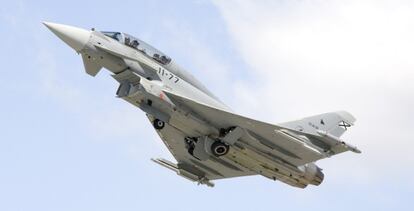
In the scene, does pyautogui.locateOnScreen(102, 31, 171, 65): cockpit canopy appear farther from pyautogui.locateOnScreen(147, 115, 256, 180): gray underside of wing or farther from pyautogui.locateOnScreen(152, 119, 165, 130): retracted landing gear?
pyautogui.locateOnScreen(147, 115, 256, 180): gray underside of wing

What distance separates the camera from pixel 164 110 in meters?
28.9

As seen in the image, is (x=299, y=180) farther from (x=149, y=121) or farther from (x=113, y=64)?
(x=113, y=64)

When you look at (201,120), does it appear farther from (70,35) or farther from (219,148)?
(70,35)

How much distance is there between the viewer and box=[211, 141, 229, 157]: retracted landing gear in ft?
97.5

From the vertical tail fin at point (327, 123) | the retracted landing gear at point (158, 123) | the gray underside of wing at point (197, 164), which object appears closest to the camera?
the retracted landing gear at point (158, 123)

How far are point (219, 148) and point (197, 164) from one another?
5703 millimetres

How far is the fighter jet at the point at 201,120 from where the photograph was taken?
93.9 ft

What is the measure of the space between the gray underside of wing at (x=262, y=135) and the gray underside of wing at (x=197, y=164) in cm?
267

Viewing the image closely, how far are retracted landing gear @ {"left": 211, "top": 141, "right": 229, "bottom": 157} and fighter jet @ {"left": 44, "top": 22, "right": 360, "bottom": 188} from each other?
0.04 metres

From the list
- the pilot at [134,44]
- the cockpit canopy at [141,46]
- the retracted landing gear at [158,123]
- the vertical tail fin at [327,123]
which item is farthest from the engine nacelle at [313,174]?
the pilot at [134,44]

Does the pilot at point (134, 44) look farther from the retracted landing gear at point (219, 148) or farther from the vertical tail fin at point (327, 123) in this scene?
the vertical tail fin at point (327, 123)

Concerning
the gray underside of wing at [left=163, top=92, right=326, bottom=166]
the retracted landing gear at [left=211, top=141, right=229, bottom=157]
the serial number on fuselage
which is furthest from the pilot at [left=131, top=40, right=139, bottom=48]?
the retracted landing gear at [left=211, top=141, right=229, bottom=157]

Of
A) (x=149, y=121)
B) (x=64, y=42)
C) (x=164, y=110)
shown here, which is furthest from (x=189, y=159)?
(x=64, y=42)

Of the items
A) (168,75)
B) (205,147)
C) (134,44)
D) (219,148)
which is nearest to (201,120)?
(205,147)
